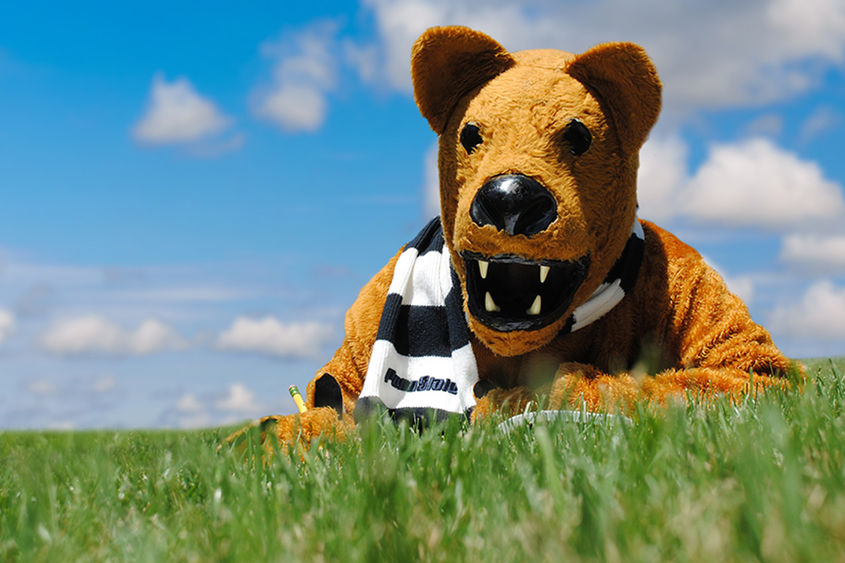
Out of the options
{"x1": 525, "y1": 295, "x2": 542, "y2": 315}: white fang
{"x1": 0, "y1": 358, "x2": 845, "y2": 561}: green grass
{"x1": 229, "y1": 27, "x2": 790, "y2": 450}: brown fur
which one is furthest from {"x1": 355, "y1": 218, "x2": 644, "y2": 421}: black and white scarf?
{"x1": 0, "y1": 358, "x2": 845, "y2": 561}: green grass

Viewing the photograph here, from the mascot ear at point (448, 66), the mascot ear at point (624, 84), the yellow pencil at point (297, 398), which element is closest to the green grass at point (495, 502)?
the mascot ear at point (624, 84)

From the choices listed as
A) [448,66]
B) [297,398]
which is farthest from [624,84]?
[297,398]

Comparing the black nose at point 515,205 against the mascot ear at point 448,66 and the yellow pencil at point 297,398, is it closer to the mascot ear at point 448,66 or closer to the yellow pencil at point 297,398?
the mascot ear at point 448,66

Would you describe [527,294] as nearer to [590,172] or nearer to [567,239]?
[567,239]

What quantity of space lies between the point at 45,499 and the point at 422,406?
1813 mm

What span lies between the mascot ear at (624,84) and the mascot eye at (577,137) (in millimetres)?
180

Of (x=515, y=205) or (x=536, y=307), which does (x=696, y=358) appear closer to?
(x=536, y=307)

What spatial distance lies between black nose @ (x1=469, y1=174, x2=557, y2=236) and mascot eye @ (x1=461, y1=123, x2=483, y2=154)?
0.37 meters

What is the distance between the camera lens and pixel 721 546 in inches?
40.0

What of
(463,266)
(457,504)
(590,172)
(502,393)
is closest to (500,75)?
(590,172)

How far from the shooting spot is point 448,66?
3057 millimetres

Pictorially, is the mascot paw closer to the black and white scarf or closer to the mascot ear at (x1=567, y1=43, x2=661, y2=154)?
the black and white scarf

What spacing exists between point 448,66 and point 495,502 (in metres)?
2.12

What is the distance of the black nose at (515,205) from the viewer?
2512mm
